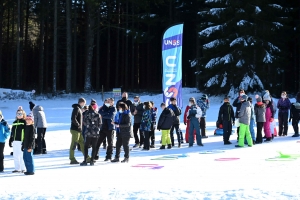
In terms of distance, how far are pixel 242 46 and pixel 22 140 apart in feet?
77.4

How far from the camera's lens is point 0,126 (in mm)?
12852

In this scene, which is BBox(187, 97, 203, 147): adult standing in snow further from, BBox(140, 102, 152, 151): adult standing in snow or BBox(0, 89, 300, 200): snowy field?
BBox(140, 102, 152, 151): adult standing in snow

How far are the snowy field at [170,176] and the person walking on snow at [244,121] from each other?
374mm

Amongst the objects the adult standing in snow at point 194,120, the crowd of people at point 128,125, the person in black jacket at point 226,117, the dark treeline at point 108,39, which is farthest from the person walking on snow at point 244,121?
the dark treeline at point 108,39

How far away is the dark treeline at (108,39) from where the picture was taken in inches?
1570

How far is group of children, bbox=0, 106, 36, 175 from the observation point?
1209cm

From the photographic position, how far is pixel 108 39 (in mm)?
48406

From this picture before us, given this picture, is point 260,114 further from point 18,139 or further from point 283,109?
point 18,139

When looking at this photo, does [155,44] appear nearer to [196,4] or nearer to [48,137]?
[196,4]

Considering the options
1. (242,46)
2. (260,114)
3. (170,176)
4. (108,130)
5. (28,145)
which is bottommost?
(170,176)

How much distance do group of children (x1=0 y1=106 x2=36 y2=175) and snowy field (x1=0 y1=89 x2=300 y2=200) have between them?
31 centimetres

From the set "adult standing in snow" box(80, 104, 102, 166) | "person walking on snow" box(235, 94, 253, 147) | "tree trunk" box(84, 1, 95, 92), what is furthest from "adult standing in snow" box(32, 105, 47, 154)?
"tree trunk" box(84, 1, 95, 92)

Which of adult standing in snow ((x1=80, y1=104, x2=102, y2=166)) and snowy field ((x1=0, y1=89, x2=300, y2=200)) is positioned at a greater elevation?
adult standing in snow ((x1=80, y1=104, x2=102, y2=166))

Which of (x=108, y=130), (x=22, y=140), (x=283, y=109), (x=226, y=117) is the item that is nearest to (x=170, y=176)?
(x=108, y=130)
